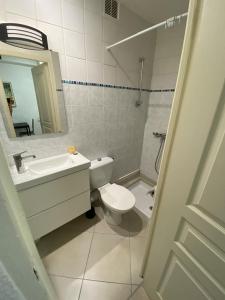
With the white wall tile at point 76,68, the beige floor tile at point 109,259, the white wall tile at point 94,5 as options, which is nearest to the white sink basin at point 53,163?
the white wall tile at point 76,68

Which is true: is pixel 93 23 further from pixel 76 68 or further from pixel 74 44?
pixel 76 68

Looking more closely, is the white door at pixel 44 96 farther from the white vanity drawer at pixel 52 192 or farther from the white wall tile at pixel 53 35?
the white vanity drawer at pixel 52 192

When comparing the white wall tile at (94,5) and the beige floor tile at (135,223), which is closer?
the white wall tile at (94,5)

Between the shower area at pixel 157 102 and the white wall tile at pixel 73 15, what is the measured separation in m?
0.34

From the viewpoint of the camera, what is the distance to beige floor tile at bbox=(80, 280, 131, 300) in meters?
1.11

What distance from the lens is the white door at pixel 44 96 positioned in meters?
1.22

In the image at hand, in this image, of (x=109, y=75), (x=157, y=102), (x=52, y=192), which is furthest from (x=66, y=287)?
(x=157, y=102)

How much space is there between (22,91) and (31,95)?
0.23ft

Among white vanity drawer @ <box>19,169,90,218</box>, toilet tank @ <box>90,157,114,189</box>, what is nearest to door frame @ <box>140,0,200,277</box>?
white vanity drawer @ <box>19,169,90,218</box>

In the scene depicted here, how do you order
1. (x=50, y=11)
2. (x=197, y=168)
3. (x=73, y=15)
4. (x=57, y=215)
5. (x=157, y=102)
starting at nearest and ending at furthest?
(x=197, y=168) → (x=50, y=11) → (x=73, y=15) → (x=57, y=215) → (x=157, y=102)

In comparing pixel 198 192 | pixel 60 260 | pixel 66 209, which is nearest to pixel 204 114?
pixel 198 192

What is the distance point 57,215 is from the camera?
1.33m

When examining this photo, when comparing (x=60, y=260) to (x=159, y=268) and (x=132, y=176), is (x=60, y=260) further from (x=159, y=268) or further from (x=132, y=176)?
(x=132, y=176)

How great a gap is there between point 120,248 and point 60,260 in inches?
23.7
